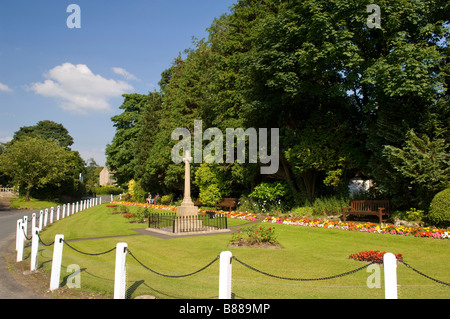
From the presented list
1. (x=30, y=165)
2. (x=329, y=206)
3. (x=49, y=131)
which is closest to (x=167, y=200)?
(x=30, y=165)

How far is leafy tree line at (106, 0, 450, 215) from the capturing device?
13.9 metres

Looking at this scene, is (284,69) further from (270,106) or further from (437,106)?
(437,106)

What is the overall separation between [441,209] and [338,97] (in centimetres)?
893

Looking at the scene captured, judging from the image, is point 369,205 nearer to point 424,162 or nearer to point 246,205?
point 424,162

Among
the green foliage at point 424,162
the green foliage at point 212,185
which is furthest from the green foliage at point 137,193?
the green foliage at point 424,162

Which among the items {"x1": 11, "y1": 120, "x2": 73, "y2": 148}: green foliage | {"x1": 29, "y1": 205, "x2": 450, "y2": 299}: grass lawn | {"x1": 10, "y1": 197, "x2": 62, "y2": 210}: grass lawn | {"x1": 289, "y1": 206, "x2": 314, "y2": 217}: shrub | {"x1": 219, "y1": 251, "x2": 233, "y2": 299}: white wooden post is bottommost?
{"x1": 10, "y1": 197, "x2": 62, "y2": 210}: grass lawn

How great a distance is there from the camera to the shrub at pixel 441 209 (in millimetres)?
12359

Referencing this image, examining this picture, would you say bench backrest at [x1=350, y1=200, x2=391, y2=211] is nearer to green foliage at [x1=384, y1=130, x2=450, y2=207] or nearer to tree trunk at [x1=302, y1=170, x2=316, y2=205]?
green foliage at [x1=384, y1=130, x2=450, y2=207]

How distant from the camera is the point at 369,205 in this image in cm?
1653

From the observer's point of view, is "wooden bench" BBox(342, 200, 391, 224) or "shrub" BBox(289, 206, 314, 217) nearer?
"wooden bench" BBox(342, 200, 391, 224)

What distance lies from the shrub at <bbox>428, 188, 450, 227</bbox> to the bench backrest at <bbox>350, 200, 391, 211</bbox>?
9.07 feet

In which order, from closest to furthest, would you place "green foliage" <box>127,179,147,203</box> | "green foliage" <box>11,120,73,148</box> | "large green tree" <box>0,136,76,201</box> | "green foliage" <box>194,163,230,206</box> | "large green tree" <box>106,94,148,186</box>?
1. "green foliage" <box>194,163,230,206</box>
2. "large green tree" <box>0,136,76,201</box>
3. "green foliage" <box>127,179,147,203</box>
4. "large green tree" <box>106,94,148,186</box>
5. "green foliage" <box>11,120,73,148</box>

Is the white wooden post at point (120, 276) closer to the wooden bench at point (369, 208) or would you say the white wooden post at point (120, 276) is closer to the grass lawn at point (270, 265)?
the grass lawn at point (270, 265)

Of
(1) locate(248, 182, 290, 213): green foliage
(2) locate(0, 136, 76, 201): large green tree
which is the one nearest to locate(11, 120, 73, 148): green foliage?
(2) locate(0, 136, 76, 201): large green tree
